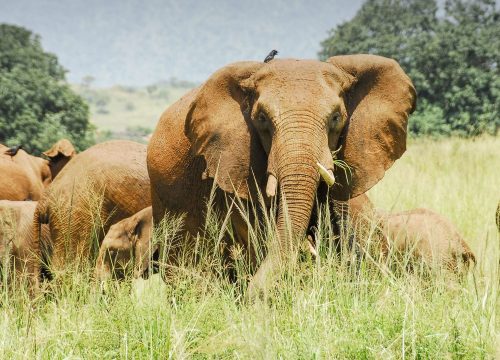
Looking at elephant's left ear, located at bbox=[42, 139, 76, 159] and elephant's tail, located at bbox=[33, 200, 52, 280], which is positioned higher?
elephant's left ear, located at bbox=[42, 139, 76, 159]

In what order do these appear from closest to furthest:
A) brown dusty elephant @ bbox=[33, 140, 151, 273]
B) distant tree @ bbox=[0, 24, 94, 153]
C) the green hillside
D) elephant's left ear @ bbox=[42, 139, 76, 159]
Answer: brown dusty elephant @ bbox=[33, 140, 151, 273] < elephant's left ear @ bbox=[42, 139, 76, 159] < distant tree @ bbox=[0, 24, 94, 153] < the green hillside

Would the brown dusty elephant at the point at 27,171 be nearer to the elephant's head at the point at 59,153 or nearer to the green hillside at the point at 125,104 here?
the elephant's head at the point at 59,153

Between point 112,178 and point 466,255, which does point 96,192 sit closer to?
point 112,178

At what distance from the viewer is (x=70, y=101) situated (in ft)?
94.9

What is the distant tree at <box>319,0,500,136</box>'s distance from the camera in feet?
87.0

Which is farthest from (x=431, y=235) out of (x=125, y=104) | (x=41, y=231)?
(x=125, y=104)

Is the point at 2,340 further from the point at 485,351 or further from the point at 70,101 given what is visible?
the point at 70,101

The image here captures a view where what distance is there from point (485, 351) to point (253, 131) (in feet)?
8.98

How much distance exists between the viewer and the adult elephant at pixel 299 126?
18.8 ft

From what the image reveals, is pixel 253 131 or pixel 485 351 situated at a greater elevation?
pixel 253 131

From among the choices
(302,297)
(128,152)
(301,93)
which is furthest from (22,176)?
(302,297)

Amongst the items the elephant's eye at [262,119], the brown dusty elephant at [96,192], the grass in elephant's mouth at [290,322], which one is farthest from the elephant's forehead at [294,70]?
the brown dusty elephant at [96,192]

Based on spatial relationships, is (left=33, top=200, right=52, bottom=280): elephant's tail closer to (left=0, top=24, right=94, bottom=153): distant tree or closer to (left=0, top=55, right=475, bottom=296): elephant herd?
(left=0, top=55, right=475, bottom=296): elephant herd

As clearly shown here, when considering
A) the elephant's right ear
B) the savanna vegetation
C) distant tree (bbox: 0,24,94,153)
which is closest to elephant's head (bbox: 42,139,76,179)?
the savanna vegetation
